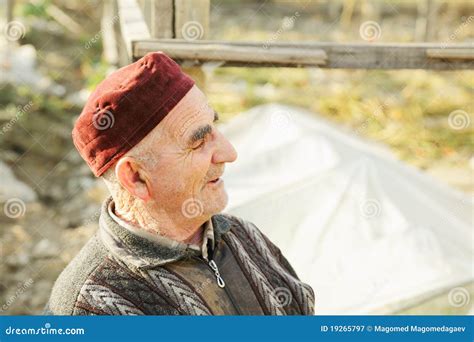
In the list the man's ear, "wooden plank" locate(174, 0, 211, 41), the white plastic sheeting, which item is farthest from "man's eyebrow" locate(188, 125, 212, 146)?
the white plastic sheeting

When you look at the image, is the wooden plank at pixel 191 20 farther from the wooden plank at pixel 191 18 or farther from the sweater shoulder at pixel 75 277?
the sweater shoulder at pixel 75 277

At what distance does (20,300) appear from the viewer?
4.02m

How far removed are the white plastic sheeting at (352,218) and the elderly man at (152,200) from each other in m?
1.05

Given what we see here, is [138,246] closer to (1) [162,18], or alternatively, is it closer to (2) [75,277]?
(2) [75,277]

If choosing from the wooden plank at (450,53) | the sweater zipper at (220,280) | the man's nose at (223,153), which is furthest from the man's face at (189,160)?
the wooden plank at (450,53)

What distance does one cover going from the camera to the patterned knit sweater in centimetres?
177

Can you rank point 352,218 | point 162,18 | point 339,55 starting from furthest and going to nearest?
point 352,218
point 339,55
point 162,18

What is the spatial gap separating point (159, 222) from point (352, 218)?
1501 mm

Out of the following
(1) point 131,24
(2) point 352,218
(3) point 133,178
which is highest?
(1) point 131,24

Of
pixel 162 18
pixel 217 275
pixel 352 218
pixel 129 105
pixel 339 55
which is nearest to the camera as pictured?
pixel 129 105

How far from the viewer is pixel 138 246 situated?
5.93 ft

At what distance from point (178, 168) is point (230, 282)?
0.96ft

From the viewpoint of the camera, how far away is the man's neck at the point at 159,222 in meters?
1.82

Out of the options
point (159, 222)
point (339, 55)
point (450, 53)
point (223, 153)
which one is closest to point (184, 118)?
point (223, 153)
